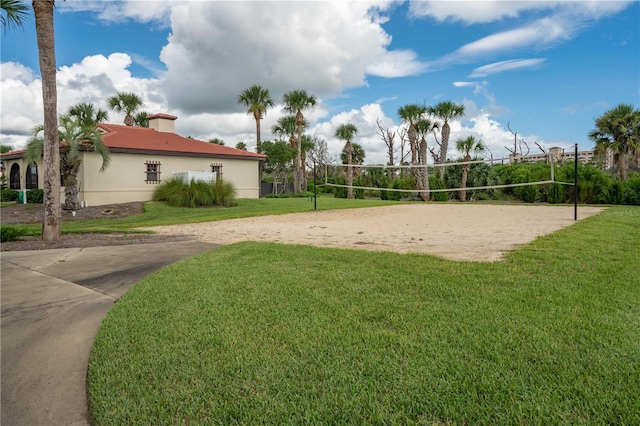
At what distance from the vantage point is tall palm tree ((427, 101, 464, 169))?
2797cm

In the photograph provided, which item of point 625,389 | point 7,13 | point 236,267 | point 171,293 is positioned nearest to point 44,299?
point 171,293

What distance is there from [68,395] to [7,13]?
928cm

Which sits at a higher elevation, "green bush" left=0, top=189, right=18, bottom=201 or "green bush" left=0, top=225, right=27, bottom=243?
"green bush" left=0, top=189, right=18, bottom=201

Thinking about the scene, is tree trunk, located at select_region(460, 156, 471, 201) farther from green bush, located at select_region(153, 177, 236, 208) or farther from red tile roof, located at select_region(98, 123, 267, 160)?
green bush, located at select_region(153, 177, 236, 208)

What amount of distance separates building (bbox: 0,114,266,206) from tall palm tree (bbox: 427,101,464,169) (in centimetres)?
1240

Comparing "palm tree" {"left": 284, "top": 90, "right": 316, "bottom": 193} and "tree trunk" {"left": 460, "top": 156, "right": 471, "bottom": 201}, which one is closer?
"tree trunk" {"left": 460, "top": 156, "right": 471, "bottom": 201}

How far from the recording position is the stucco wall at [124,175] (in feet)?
63.4

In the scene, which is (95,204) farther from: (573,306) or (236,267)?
(573,306)

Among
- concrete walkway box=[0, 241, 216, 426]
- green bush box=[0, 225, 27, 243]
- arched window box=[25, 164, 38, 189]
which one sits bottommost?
concrete walkway box=[0, 241, 216, 426]

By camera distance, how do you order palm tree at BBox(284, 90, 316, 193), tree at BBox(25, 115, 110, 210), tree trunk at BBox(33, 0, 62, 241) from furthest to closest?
palm tree at BBox(284, 90, 316, 193) → tree at BBox(25, 115, 110, 210) → tree trunk at BBox(33, 0, 62, 241)

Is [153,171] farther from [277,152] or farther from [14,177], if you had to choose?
[277,152]

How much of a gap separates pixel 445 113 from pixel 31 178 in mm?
25326

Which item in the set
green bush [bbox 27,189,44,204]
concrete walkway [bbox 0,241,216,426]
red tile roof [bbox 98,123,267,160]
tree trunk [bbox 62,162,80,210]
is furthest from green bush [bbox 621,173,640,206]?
green bush [bbox 27,189,44,204]

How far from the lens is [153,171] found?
70.9 ft
